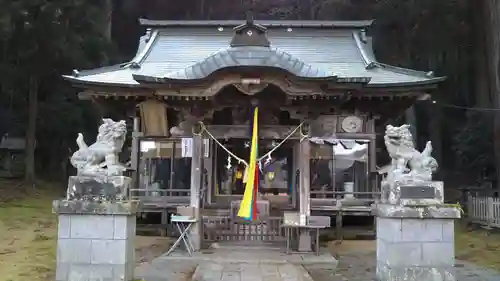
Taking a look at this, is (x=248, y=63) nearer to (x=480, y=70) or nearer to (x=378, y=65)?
(x=378, y=65)

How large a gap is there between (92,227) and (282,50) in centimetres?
968

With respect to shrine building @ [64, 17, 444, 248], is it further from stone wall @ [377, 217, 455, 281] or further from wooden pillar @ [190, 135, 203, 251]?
stone wall @ [377, 217, 455, 281]

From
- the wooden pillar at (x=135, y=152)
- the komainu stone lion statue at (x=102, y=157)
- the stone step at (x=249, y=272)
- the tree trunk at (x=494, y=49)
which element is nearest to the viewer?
the komainu stone lion statue at (x=102, y=157)

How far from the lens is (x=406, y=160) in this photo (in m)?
7.22

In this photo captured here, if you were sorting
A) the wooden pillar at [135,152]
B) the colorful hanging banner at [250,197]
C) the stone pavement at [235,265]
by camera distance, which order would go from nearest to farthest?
the stone pavement at [235,265], the colorful hanging banner at [250,197], the wooden pillar at [135,152]

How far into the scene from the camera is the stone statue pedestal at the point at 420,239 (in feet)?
22.5

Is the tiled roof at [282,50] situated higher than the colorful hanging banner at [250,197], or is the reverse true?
the tiled roof at [282,50]

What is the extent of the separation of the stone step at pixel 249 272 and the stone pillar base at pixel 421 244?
1639 mm

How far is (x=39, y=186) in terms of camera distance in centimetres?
2044

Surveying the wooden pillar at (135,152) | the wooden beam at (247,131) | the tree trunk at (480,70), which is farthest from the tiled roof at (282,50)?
the tree trunk at (480,70)

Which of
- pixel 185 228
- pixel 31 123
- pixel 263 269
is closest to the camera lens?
pixel 263 269

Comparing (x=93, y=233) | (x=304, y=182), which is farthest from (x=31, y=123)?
(x=93, y=233)

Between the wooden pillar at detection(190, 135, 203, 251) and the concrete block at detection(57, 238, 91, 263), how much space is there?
408cm

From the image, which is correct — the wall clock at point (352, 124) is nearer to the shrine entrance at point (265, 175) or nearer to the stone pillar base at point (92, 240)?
the shrine entrance at point (265, 175)
